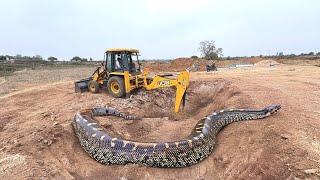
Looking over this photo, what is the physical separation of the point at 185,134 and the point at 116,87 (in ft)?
21.7

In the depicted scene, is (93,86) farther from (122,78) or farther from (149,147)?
(149,147)

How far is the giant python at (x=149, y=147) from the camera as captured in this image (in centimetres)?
1064

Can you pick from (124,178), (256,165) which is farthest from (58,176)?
(256,165)

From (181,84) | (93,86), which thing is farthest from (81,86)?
(181,84)

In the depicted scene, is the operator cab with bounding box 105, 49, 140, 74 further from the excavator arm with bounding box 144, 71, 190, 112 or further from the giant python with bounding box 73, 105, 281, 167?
the giant python with bounding box 73, 105, 281, 167

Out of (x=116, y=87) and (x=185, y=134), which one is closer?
(x=185, y=134)

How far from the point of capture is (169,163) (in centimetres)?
1070

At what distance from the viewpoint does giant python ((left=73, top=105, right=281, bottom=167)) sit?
1064cm

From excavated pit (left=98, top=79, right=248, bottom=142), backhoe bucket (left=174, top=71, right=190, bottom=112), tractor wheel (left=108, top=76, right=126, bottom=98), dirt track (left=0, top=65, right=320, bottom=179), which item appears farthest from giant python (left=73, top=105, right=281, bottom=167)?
tractor wheel (left=108, top=76, right=126, bottom=98)

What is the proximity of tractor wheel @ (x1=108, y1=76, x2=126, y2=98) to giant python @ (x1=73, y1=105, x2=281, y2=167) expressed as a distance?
537cm

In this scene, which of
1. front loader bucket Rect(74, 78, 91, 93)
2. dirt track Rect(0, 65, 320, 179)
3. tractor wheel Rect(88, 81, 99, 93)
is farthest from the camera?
front loader bucket Rect(74, 78, 91, 93)

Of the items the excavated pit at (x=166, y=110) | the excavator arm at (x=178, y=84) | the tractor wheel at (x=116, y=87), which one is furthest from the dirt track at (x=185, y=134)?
the tractor wheel at (x=116, y=87)

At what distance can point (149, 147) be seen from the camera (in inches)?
420

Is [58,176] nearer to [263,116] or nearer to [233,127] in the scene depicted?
[233,127]
